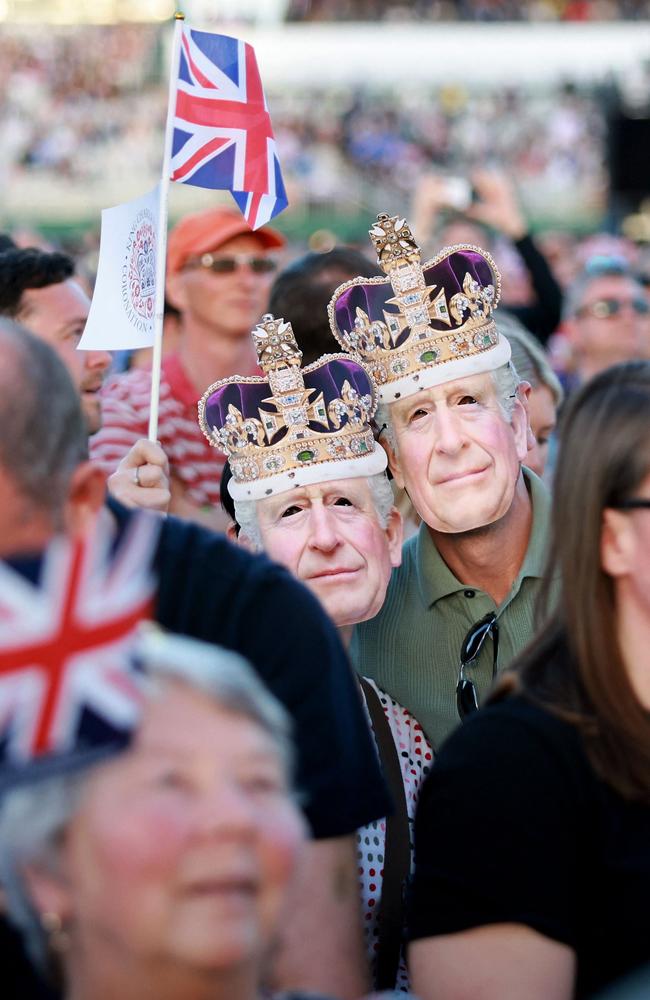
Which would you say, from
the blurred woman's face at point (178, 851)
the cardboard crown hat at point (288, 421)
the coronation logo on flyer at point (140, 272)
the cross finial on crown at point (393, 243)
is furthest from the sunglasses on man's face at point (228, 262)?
the blurred woman's face at point (178, 851)

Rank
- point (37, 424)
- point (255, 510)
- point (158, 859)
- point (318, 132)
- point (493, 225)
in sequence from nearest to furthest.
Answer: point (158, 859) < point (37, 424) < point (255, 510) < point (493, 225) < point (318, 132)

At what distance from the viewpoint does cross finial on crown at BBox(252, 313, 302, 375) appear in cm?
327

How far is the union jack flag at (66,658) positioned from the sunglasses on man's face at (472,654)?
5.68 ft

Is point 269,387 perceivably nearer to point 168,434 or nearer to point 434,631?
point 434,631

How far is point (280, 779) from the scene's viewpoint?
5.28ft

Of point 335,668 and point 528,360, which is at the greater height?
point 335,668

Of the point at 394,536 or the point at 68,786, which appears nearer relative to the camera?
the point at 68,786

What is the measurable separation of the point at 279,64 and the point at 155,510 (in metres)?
29.9

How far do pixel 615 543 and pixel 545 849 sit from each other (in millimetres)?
427

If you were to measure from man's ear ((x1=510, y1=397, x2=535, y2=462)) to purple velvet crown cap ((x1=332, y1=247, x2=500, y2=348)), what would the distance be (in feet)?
0.79

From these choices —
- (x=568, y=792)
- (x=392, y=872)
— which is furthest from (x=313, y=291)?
(x=568, y=792)

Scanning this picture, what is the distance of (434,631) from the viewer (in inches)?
136

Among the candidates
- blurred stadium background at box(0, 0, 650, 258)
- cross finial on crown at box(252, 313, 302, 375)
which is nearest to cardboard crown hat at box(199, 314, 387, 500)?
cross finial on crown at box(252, 313, 302, 375)

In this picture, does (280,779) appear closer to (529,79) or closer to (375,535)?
Answer: (375,535)
